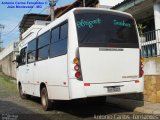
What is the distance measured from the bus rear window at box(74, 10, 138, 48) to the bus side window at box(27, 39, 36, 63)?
14.0 feet

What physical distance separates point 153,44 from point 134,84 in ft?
15.3

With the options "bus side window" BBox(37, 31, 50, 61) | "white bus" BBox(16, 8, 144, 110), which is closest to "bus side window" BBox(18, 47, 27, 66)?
"bus side window" BBox(37, 31, 50, 61)

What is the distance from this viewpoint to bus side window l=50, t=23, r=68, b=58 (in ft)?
31.6

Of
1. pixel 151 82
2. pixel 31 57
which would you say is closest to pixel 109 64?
pixel 151 82

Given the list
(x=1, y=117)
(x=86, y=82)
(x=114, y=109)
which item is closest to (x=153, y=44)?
(x=114, y=109)

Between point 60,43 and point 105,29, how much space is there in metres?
1.40

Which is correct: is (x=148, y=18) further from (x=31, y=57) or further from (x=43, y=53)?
(x=43, y=53)

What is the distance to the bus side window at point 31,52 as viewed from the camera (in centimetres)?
1336

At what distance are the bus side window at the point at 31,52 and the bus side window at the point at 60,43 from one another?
2.63 m

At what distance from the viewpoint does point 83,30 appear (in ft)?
30.9

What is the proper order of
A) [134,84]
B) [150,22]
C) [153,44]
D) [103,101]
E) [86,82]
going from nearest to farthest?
1. [86,82]
2. [134,84]
3. [103,101]
4. [153,44]
5. [150,22]

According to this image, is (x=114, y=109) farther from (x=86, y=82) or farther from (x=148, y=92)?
(x=86, y=82)

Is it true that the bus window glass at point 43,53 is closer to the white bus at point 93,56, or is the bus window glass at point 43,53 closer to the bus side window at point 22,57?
the white bus at point 93,56

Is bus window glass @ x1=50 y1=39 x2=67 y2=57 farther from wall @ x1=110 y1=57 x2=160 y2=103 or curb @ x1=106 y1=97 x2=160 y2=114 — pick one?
wall @ x1=110 y1=57 x2=160 y2=103
